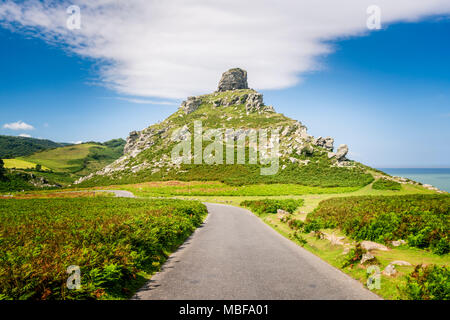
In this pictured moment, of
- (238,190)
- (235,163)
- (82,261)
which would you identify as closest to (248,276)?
(82,261)

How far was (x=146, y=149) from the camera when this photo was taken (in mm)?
128125

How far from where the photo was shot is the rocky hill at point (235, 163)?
254ft

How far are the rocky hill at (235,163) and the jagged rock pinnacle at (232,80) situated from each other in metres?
10.7

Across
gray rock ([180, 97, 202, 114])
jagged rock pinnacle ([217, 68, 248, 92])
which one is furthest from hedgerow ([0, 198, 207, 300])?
jagged rock pinnacle ([217, 68, 248, 92])

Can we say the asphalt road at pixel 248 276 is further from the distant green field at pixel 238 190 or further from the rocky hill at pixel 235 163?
the rocky hill at pixel 235 163

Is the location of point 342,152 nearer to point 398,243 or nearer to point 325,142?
point 325,142

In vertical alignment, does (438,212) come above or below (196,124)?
below

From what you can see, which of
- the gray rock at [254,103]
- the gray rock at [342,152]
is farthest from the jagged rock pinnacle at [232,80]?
the gray rock at [342,152]

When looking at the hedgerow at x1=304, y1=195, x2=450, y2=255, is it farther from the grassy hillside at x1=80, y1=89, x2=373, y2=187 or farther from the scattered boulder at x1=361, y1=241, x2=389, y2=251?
the grassy hillside at x1=80, y1=89, x2=373, y2=187

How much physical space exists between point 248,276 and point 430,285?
5207 millimetres

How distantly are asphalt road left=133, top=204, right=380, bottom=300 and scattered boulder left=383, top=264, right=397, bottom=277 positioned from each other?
1.04 m
